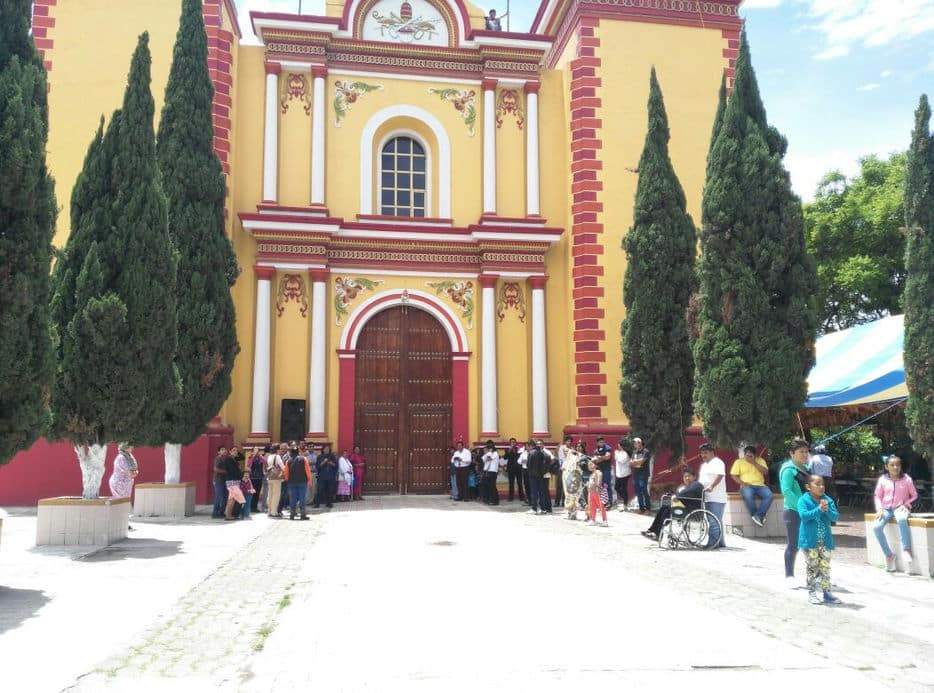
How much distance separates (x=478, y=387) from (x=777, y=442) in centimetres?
785

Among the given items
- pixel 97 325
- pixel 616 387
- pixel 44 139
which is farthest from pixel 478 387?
pixel 44 139

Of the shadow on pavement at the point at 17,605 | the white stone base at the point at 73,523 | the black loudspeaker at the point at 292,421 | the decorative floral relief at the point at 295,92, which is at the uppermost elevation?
the decorative floral relief at the point at 295,92

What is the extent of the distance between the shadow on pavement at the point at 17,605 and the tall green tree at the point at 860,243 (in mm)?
22901

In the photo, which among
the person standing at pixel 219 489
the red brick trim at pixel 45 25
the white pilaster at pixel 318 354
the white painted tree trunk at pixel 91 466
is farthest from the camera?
the white pilaster at pixel 318 354

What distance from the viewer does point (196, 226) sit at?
50.4 feet

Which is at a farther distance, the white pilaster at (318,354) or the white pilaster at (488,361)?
the white pilaster at (488,361)

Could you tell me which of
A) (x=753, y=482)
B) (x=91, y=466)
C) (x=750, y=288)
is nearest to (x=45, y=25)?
(x=91, y=466)

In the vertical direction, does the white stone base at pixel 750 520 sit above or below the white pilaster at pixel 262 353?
below

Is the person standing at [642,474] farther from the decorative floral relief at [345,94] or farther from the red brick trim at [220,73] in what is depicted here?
the red brick trim at [220,73]

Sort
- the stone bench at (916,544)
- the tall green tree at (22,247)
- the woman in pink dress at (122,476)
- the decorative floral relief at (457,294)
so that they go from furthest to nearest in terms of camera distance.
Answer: the decorative floral relief at (457,294), the woman in pink dress at (122,476), the stone bench at (916,544), the tall green tree at (22,247)

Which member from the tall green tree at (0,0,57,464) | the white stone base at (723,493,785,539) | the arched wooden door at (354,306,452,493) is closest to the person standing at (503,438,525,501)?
the arched wooden door at (354,306,452,493)

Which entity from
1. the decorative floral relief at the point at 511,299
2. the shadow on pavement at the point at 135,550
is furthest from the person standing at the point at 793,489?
the decorative floral relief at the point at 511,299

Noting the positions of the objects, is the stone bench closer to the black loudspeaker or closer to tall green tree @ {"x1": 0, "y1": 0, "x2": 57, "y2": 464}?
tall green tree @ {"x1": 0, "y1": 0, "x2": 57, "y2": 464}

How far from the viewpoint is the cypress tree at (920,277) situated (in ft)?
33.6
